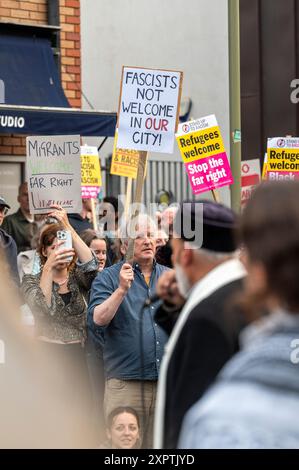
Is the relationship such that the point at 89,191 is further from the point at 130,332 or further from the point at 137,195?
the point at 130,332

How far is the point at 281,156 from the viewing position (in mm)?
9945

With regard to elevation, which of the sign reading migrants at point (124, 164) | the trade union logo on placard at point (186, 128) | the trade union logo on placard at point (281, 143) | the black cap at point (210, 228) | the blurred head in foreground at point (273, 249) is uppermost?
the blurred head in foreground at point (273, 249)

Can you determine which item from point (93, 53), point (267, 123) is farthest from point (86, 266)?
point (93, 53)

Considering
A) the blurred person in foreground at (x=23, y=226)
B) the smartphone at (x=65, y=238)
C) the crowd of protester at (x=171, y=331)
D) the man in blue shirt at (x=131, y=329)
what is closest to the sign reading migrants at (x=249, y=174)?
the crowd of protester at (x=171, y=331)

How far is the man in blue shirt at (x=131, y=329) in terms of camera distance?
6430mm

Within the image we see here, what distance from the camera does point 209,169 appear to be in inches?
386

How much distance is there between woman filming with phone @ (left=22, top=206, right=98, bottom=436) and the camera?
7.03m

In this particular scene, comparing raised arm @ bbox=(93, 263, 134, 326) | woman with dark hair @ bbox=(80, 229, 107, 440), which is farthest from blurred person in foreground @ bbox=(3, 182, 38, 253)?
raised arm @ bbox=(93, 263, 134, 326)

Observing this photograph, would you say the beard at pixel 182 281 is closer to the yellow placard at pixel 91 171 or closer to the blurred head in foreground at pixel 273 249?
the blurred head in foreground at pixel 273 249

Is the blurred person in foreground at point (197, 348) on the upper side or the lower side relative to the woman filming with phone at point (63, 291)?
upper

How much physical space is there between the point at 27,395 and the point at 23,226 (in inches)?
291

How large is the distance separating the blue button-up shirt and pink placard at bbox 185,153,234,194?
3061mm

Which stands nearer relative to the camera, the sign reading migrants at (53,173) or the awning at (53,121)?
the sign reading migrants at (53,173)

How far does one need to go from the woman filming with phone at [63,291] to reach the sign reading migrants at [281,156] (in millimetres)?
2936
